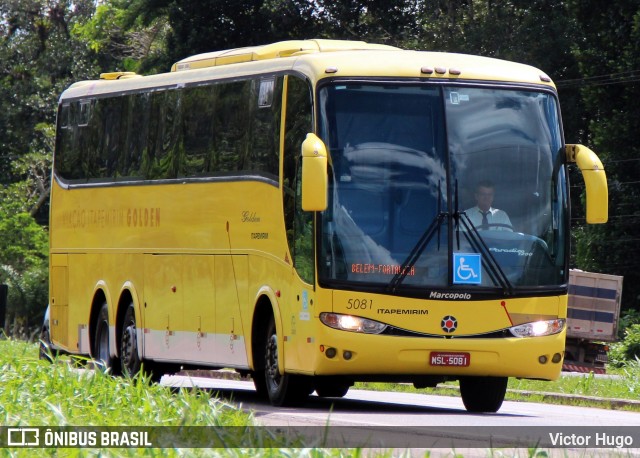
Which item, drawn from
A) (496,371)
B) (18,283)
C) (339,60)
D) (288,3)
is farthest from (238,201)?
(18,283)

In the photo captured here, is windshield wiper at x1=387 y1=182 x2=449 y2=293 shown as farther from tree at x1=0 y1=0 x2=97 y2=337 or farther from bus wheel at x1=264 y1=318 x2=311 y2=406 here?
tree at x1=0 y1=0 x2=97 y2=337

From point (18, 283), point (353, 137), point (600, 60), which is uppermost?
point (600, 60)

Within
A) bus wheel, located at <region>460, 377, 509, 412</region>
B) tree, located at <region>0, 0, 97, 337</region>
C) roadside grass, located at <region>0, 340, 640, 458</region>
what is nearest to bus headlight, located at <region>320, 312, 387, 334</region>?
bus wheel, located at <region>460, 377, 509, 412</region>

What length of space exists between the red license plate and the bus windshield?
0.69 metres

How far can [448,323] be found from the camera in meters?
15.8

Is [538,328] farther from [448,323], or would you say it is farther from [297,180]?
[297,180]

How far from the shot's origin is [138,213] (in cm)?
2062

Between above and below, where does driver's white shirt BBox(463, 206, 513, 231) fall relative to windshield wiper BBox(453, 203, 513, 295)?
above

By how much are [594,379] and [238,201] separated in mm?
9042

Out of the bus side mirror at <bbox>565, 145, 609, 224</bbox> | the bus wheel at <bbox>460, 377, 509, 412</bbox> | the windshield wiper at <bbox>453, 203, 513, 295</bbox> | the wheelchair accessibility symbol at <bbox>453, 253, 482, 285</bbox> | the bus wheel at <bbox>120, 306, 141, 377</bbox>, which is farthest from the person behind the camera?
the bus wheel at <bbox>120, 306, 141, 377</bbox>

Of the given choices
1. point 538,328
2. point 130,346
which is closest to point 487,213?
point 538,328

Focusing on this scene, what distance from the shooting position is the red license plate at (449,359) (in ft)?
51.5

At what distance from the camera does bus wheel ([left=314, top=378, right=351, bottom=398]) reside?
667 inches

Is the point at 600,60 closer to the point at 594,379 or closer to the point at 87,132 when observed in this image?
the point at 594,379
